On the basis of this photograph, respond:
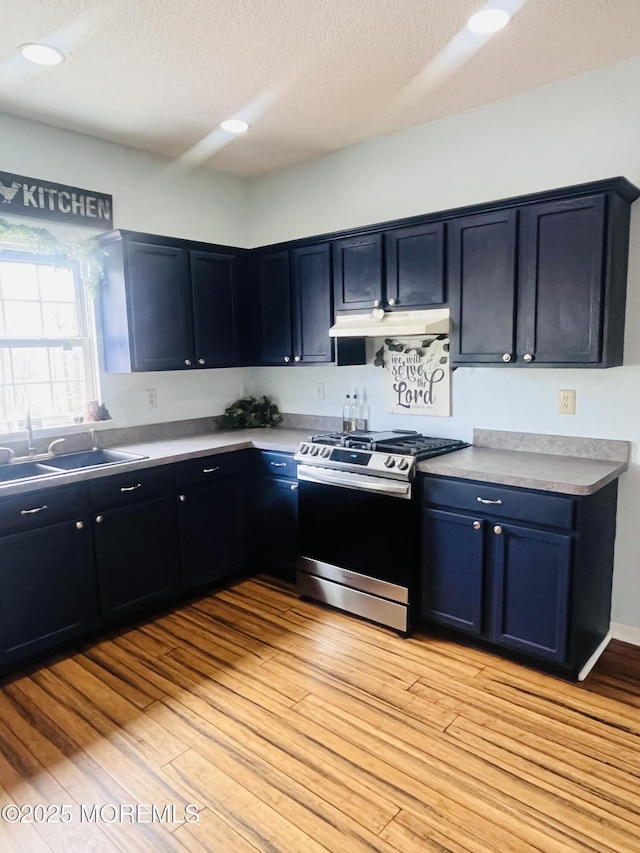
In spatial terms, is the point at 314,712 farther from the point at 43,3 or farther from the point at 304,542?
the point at 43,3

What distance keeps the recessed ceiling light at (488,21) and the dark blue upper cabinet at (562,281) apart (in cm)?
74

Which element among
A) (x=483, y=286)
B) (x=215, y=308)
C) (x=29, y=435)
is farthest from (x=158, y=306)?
(x=483, y=286)

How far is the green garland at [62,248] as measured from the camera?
2986mm

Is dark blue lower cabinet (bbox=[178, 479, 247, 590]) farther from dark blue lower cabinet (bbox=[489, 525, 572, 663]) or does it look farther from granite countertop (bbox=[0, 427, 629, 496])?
dark blue lower cabinet (bbox=[489, 525, 572, 663])

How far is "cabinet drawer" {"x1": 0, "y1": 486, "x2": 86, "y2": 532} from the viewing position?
8.30 feet

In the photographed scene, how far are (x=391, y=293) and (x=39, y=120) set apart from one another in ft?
7.05

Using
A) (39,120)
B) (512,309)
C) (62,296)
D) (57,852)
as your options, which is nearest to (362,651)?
(57,852)

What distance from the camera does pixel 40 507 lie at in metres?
2.63

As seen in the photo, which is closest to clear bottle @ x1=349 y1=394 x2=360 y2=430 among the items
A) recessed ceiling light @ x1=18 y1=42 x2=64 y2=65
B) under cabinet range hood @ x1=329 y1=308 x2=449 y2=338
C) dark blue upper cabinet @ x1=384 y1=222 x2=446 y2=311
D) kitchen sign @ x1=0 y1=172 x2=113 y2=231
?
under cabinet range hood @ x1=329 y1=308 x2=449 y2=338

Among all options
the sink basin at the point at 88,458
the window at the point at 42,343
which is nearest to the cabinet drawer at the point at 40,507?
the sink basin at the point at 88,458

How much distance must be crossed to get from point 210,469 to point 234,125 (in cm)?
200

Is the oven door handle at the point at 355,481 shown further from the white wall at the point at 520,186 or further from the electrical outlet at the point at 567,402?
the electrical outlet at the point at 567,402

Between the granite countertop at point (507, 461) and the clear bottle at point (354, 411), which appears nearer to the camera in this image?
the granite countertop at point (507, 461)

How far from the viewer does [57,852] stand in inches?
67.2
